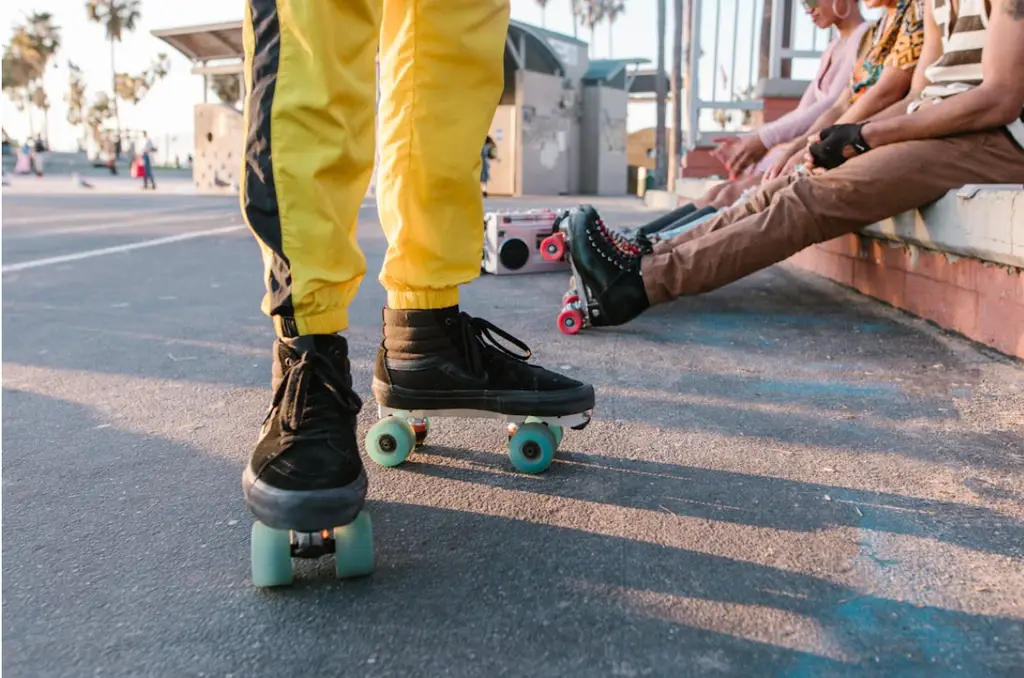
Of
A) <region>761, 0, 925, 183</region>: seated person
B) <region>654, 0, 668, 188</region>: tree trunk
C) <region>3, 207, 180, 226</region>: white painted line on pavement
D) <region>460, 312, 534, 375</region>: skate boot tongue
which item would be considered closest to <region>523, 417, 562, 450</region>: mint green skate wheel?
<region>460, 312, 534, 375</region>: skate boot tongue

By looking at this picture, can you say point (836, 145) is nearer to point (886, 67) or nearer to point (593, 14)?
point (886, 67)

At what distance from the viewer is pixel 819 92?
5082 mm

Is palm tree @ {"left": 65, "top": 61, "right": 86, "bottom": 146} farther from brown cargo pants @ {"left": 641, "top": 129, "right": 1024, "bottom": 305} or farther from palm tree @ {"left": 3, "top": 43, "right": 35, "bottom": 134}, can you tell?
brown cargo pants @ {"left": 641, "top": 129, "right": 1024, "bottom": 305}

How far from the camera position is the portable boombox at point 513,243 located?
4.75 meters

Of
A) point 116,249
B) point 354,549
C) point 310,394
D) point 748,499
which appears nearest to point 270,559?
point 354,549

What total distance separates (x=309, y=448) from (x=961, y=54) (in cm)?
253

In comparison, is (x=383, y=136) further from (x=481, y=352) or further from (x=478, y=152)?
(x=481, y=352)

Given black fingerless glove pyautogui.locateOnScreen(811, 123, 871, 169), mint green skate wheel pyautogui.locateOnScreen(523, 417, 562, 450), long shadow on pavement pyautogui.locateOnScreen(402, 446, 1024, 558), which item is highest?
black fingerless glove pyautogui.locateOnScreen(811, 123, 871, 169)

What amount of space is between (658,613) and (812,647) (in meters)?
0.18

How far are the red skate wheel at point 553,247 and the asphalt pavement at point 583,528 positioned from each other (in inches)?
45.6

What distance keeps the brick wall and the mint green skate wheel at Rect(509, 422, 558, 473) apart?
1558mm

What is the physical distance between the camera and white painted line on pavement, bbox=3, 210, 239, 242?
6.63 metres

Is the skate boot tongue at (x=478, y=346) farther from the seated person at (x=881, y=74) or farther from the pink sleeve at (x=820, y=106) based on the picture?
the pink sleeve at (x=820, y=106)

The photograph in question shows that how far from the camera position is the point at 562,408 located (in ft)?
5.24
